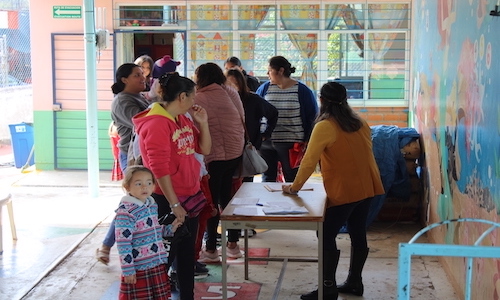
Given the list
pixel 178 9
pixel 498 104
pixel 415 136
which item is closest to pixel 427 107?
pixel 415 136

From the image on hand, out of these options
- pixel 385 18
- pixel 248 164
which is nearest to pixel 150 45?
pixel 385 18

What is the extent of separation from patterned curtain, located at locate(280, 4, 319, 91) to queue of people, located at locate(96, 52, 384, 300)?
410cm

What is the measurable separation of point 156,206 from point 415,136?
396 centimetres

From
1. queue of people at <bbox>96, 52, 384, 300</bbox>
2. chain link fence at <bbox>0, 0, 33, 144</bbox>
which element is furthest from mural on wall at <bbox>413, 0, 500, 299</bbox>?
chain link fence at <bbox>0, 0, 33, 144</bbox>

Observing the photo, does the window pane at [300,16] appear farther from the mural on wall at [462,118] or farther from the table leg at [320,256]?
the table leg at [320,256]

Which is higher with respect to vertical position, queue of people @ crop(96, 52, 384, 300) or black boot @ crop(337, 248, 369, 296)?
queue of people @ crop(96, 52, 384, 300)

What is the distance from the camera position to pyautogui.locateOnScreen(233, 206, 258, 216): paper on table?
Answer: 4371mm

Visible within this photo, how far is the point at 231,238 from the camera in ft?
20.3

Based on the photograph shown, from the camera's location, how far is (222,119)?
5.64 metres

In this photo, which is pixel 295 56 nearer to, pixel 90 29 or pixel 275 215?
pixel 90 29

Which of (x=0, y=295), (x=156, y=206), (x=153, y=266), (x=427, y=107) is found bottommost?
(x=0, y=295)

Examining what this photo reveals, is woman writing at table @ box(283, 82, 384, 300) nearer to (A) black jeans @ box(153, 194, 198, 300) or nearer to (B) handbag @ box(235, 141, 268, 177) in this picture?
(A) black jeans @ box(153, 194, 198, 300)

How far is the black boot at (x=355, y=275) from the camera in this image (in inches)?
201

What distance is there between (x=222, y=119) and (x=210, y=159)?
1.07 feet
